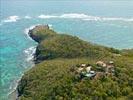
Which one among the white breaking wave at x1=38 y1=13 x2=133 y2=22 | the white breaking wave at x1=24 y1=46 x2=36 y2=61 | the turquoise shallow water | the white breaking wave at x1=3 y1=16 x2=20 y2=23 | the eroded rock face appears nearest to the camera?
the turquoise shallow water

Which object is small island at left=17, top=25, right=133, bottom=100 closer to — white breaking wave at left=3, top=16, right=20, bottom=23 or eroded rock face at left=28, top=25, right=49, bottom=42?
eroded rock face at left=28, top=25, right=49, bottom=42

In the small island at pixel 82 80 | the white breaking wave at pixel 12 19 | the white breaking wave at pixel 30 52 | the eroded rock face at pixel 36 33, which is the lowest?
the white breaking wave at pixel 12 19

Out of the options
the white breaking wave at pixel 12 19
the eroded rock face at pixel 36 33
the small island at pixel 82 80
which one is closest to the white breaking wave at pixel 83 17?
the white breaking wave at pixel 12 19

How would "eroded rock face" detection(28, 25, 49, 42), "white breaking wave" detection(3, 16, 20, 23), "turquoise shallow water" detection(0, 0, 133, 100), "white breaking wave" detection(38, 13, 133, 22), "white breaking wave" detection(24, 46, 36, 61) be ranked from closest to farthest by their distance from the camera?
"turquoise shallow water" detection(0, 0, 133, 100), "white breaking wave" detection(24, 46, 36, 61), "eroded rock face" detection(28, 25, 49, 42), "white breaking wave" detection(38, 13, 133, 22), "white breaking wave" detection(3, 16, 20, 23)

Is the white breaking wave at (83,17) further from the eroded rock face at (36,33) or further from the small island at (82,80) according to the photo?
the small island at (82,80)

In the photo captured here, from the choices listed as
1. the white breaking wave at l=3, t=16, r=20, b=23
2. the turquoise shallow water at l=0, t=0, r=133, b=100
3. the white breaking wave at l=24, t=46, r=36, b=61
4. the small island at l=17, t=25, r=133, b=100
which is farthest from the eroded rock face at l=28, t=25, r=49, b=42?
the small island at l=17, t=25, r=133, b=100

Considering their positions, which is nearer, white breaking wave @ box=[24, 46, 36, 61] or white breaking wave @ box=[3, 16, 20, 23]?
white breaking wave @ box=[24, 46, 36, 61]

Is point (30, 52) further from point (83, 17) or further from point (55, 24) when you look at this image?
point (83, 17)

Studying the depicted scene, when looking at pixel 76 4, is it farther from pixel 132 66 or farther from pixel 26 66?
pixel 132 66

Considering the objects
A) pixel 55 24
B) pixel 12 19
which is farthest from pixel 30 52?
pixel 12 19
